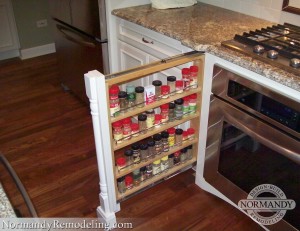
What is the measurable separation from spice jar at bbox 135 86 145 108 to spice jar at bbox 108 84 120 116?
0.11 m

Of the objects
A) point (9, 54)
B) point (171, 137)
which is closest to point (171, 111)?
point (171, 137)

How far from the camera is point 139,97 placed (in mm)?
1546

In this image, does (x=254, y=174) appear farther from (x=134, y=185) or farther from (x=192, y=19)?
(x=192, y=19)

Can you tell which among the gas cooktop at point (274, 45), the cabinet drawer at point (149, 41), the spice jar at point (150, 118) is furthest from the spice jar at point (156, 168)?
the gas cooktop at point (274, 45)

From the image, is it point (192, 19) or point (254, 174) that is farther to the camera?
point (192, 19)

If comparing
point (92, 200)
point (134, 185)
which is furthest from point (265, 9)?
point (92, 200)

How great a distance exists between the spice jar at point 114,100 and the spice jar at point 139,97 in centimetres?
11

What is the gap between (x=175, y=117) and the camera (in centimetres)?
174

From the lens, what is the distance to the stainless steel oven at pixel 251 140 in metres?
1.32

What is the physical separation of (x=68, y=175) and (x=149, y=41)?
98cm

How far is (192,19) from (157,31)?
0.91 ft

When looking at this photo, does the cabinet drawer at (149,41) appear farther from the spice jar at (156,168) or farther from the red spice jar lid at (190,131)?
the spice jar at (156,168)
